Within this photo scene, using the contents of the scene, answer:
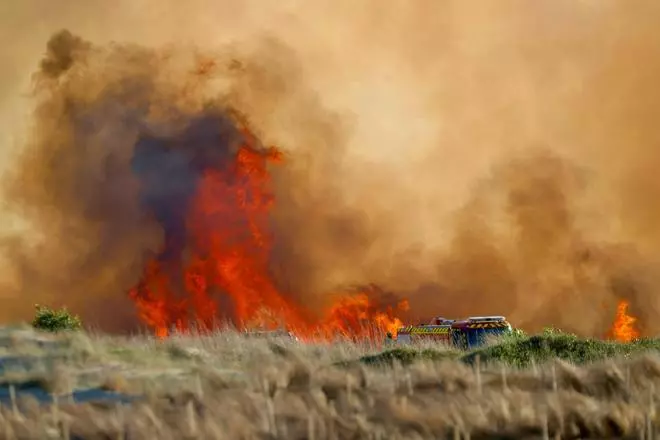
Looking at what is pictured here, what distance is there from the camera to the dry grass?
937 centimetres

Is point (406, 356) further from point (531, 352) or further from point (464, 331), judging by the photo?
point (464, 331)

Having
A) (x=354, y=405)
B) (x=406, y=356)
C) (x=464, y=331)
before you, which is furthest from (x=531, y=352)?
(x=354, y=405)

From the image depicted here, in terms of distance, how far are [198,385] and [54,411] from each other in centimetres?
277

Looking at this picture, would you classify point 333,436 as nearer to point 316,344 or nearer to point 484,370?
point 484,370

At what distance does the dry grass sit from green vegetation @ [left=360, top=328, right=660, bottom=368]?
4007mm

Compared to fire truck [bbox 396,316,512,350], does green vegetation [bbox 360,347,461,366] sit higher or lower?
lower

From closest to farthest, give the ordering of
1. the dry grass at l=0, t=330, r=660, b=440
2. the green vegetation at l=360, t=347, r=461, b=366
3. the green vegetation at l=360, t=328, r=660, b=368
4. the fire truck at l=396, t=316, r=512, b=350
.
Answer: the dry grass at l=0, t=330, r=660, b=440
the green vegetation at l=360, t=347, r=461, b=366
the green vegetation at l=360, t=328, r=660, b=368
the fire truck at l=396, t=316, r=512, b=350

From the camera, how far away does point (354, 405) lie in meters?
10.8

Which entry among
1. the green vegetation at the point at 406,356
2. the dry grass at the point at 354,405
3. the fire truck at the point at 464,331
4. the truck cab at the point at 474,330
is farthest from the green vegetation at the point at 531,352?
the truck cab at the point at 474,330

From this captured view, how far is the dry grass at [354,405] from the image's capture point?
9367 millimetres

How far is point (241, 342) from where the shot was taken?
2327 centimetres

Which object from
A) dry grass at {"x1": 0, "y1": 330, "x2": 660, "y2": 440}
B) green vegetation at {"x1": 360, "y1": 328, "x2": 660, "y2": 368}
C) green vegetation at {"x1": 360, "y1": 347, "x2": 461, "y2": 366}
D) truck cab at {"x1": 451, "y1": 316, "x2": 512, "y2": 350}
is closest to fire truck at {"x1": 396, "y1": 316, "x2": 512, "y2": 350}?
truck cab at {"x1": 451, "y1": 316, "x2": 512, "y2": 350}

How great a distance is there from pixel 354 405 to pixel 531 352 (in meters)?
9.62

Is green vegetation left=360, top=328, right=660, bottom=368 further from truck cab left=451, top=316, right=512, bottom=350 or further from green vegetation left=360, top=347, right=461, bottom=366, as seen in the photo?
truck cab left=451, top=316, right=512, bottom=350
